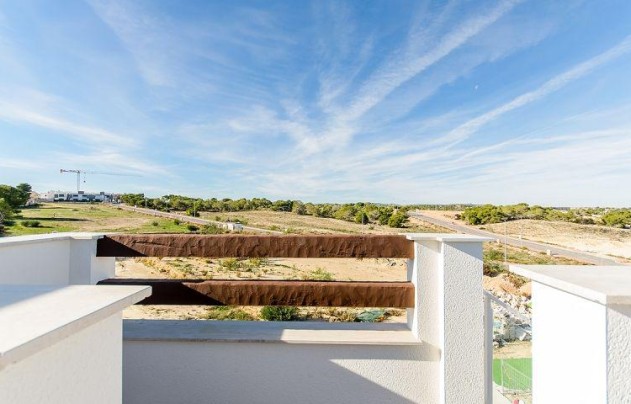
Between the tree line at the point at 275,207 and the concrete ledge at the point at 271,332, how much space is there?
33.2m

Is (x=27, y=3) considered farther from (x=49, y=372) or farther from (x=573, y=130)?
(x=573, y=130)

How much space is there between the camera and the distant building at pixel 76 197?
65.8 meters

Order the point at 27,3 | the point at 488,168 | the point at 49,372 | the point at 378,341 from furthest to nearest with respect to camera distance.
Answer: the point at 488,168 < the point at 27,3 < the point at 378,341 < the point at 49,372

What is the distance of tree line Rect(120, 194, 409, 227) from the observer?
37.4 m

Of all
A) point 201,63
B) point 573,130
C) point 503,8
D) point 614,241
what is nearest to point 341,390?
point 201,63

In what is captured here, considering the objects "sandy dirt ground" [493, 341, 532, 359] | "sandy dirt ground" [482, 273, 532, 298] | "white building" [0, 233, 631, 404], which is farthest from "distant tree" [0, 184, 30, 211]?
"sandy dirt ground" [493, 341, 532, 359]

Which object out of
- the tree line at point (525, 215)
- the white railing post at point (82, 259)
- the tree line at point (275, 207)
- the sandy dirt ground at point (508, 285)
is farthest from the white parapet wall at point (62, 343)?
the tree line at point (525, 215)

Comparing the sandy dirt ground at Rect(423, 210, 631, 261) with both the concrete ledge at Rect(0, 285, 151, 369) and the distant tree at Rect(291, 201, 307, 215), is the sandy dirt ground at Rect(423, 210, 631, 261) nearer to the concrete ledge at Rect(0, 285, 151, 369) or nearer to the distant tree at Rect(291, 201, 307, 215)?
the distant tree at Rect(291, 201, 307, 215)

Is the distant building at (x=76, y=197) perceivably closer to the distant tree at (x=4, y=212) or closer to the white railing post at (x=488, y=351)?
the distant tree at (x=4, y=212)

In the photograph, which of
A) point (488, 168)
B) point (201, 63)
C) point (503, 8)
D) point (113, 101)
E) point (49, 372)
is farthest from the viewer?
point (488, 168)

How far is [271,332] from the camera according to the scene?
1.78 m

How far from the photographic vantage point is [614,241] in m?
27.9

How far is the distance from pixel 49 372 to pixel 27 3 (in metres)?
5.40

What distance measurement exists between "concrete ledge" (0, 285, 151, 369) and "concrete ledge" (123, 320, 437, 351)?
87 cm
